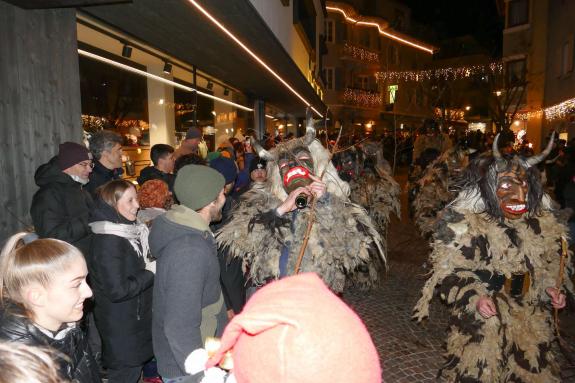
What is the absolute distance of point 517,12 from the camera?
71.8 ft

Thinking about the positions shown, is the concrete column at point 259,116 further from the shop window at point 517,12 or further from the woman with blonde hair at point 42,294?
the shop window at point 517,12

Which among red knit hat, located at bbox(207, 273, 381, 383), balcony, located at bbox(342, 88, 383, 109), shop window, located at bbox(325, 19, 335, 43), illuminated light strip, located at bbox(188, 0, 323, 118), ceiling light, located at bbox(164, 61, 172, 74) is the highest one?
shop window, located at bbox(325, 19, 335, 43)

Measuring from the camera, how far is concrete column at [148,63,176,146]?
7.55 meters

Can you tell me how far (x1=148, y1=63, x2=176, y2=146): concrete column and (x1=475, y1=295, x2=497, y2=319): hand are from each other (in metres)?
6.69

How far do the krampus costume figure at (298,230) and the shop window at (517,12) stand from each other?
2406cm

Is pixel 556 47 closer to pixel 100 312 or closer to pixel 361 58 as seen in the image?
pixel 361 58

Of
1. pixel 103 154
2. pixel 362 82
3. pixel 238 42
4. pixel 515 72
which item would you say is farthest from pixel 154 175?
pixel 362 82

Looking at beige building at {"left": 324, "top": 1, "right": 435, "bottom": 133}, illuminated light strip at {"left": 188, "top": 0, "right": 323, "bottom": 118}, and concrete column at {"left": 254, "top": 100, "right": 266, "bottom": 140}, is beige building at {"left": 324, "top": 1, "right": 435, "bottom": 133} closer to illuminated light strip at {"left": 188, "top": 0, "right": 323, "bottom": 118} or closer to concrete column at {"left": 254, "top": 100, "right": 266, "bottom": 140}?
concrete column at {"left": 254, "top": 100, "right": 266, "bottom": 140}

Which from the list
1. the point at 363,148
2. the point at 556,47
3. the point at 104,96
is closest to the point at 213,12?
the point at 104,96

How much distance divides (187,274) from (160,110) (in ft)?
21.7

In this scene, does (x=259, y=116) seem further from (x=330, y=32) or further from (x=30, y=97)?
(x=330, y=32)

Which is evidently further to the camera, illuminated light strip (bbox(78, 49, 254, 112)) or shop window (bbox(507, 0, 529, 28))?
shop window (bbox(507, 0, 529, 28))

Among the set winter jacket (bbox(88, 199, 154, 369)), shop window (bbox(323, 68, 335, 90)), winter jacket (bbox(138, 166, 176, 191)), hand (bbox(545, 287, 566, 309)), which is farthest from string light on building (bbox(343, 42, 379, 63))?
winter jacket (bbox(88, 199, 154, 369))

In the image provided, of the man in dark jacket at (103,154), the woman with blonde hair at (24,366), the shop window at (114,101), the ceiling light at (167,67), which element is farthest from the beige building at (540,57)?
the woman with blonde hair at (24,366)
